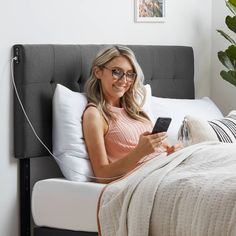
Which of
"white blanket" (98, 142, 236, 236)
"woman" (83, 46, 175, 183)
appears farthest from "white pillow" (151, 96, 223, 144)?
"white blanket" (98, 142, 236, 236)

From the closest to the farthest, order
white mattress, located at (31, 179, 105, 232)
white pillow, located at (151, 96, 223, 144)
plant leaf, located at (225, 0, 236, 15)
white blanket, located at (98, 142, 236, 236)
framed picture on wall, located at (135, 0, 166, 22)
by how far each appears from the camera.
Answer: white blanket, located at (98, 142, 236, 236) < white mattress, located at (31, 179, 105, 232) < white pillow, located at (151, 96, 223, 144) < framed picture on wall, located at (135, 0, 166, 22) < plant leaf, located at (225, 0, 236, 15)

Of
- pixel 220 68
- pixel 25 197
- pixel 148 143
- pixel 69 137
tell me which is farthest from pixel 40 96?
pixel 220 68

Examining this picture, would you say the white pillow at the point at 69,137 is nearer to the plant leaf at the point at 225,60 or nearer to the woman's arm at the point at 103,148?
the woman's arm at the point at 103,148

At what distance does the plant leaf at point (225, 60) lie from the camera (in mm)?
4215

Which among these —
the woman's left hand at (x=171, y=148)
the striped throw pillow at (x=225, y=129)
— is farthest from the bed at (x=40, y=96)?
the striped throw pillow at (x=225, y=129)

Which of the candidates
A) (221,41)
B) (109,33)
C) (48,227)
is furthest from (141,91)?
(221,41)

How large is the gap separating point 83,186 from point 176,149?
486 mm

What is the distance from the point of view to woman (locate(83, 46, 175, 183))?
10.5ft

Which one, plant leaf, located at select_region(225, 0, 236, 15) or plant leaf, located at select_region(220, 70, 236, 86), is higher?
plant leaf, located at select_region(225, 0, 236, 15)

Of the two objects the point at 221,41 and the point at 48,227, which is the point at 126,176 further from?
the point at 221,41

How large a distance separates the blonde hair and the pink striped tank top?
0.05m

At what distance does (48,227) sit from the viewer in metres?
3.21

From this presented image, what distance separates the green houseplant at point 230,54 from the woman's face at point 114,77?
3.20 ft

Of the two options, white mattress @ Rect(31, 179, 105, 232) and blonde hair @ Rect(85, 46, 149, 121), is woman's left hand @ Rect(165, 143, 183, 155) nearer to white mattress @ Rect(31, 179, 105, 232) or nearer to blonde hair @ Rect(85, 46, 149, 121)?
blonde hair @ Rect(85, 46, 149, 121)
